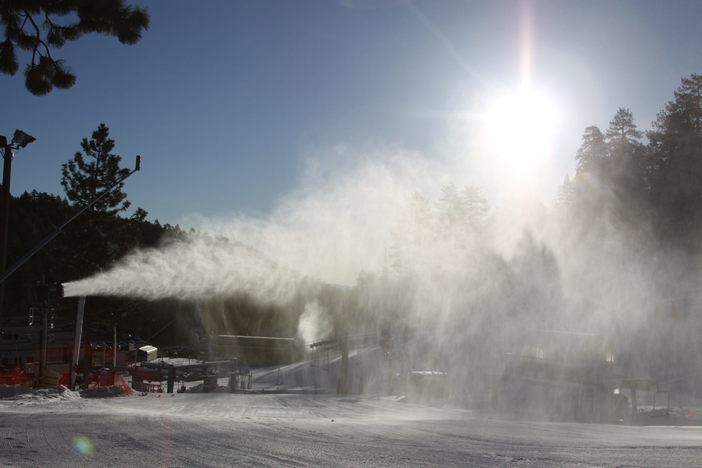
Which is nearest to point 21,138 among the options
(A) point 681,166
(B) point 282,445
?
(B) point 282,445

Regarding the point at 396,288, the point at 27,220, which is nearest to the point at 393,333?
the point at 396,288

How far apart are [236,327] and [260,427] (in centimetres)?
4858

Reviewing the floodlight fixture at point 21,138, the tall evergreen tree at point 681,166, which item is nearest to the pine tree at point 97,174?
the floodlight fixture at point 21,138

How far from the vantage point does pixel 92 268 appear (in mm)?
34500

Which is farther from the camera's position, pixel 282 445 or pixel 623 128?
pixel 623 128

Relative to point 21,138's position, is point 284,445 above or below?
below

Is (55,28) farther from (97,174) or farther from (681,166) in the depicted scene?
(681,166)

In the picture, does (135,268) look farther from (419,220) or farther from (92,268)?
(419,220)

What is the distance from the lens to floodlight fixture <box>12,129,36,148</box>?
40.2ft

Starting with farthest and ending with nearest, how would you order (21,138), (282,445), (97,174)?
1. (97,174)
2. (21,138)
3. (282,445)

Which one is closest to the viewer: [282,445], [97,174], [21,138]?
[282,445]

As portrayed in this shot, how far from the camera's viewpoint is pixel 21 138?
12312 millimetres

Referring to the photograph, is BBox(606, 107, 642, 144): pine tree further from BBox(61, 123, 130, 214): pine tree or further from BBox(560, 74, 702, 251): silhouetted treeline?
BBox(61, 123, 130, 214): pine tree

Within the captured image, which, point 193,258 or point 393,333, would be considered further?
point 393,333
